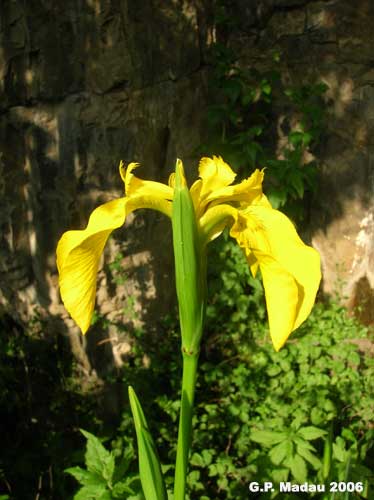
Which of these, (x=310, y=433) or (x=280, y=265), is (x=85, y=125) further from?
(x=280, y=265)

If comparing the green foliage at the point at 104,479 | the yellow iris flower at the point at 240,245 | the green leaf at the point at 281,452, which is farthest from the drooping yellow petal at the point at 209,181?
the green leaf at the point at 281,452

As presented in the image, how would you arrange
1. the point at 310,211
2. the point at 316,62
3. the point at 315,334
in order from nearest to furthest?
the point at 315,334 → the point at 316,62 → the point at 310,211

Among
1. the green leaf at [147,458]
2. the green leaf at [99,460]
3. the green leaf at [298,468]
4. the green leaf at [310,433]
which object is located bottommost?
the green leaf at [298,468]

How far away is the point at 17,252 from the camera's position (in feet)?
7.93

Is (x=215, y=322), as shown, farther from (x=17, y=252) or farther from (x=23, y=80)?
(x=23, y=80)

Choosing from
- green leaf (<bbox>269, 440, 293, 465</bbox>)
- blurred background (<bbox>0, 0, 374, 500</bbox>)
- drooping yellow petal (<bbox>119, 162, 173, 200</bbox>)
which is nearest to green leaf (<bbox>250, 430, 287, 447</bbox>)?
green leaf (<bbox>269, 440, 293, 465</bbox>)

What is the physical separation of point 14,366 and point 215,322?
40.8 inches

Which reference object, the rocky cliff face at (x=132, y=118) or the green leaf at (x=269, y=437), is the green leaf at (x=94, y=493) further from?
the rocky cliff face at (x=132, y=118)

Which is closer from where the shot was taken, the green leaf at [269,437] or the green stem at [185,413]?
the green stem at [185,413]

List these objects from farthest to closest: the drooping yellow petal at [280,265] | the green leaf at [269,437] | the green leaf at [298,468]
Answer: the green leaf at [269,437], the green leaf at [298,468], the drooping yellow petal at [280,265]

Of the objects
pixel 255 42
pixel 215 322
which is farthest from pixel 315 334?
pixel 255 42

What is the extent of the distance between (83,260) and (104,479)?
2.77ft

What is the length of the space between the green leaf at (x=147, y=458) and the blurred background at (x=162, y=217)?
1.03 metres

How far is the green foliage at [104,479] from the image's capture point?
1342 millimetres
